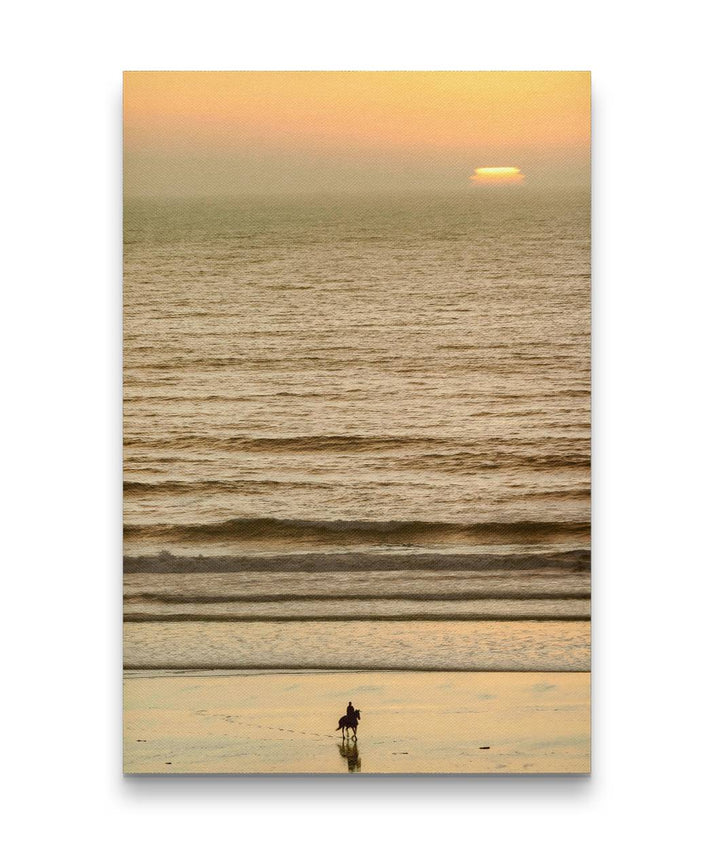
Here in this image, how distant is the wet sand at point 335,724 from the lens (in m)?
1.93

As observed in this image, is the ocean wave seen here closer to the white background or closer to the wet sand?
the white background

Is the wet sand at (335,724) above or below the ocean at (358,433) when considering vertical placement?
below

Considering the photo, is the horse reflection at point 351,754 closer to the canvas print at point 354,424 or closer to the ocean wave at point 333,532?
the canvas print at point 354,424

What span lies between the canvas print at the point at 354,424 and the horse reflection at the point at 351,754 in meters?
0.02

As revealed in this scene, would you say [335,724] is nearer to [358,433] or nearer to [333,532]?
[333,532]

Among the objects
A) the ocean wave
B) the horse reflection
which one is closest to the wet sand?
the horse reflection

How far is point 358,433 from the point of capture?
194 centimetres

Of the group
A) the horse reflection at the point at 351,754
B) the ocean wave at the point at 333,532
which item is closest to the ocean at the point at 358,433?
the ocean wave at the point at 333,532

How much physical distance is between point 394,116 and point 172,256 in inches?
18.6
